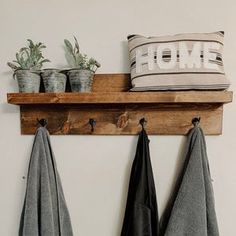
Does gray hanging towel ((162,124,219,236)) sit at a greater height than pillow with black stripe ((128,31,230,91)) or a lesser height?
lesser

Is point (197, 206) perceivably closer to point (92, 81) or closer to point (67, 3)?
point (92, 81)

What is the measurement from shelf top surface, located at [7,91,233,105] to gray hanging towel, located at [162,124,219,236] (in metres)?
0.16

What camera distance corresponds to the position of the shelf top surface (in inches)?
32.8

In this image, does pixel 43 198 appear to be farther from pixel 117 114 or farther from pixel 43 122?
pixel 117 114

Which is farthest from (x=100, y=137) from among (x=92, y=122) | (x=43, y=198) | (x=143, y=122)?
(x=43, y=198)

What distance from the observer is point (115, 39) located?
0.98 meters

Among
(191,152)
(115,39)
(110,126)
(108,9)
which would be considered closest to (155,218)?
(191,152)

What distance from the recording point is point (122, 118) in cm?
96

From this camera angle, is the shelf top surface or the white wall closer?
the shelf top surface

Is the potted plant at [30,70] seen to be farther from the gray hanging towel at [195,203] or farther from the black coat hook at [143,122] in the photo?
the gray hanging towel at [195,203]

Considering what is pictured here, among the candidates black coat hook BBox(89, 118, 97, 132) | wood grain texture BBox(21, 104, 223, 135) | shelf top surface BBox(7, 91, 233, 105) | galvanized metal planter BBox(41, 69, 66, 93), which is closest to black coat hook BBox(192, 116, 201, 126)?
wood grain texture BBox(21, 104, 223, 135)

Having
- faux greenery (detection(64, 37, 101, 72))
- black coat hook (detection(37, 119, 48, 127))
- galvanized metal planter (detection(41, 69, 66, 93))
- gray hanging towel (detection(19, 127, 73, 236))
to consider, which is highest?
faux greenery (detection(64, 37, 101, 72))

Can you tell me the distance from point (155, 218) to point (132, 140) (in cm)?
29

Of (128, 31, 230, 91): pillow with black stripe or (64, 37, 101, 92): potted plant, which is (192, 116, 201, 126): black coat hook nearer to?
(128, 31, 230, 91): pillow with black stripe
